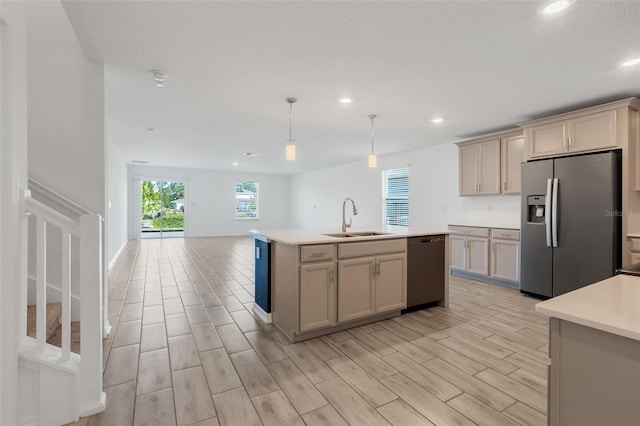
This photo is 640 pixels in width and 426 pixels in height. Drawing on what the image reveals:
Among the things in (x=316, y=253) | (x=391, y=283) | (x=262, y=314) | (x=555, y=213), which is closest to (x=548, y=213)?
(x=555, y=213)

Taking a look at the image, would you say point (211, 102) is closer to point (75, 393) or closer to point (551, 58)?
point (75, 393)

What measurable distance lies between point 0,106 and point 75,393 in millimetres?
1525

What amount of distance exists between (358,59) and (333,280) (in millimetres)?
1938

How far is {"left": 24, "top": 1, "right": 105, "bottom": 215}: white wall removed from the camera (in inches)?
89.6

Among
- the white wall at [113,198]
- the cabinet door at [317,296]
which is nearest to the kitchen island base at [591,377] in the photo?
the cabinet door at [317,296]

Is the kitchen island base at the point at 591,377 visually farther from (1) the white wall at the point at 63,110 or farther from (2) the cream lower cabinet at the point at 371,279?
(1) the white wall at the point at 63,110

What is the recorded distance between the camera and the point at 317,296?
2.66 meters

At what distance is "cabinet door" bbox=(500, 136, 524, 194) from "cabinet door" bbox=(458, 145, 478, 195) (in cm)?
44

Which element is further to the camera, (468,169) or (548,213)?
(468,169)

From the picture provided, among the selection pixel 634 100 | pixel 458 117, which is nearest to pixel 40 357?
pixel 458 117

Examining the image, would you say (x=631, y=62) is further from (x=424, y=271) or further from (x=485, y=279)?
(x=485, y=279)

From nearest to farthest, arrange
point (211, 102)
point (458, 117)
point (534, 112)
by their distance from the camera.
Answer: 1. point (211, 102)
2. point (534, 112)
3. point (458, 117)

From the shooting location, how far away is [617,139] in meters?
3.21

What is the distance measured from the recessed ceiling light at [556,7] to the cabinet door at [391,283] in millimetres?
2216
